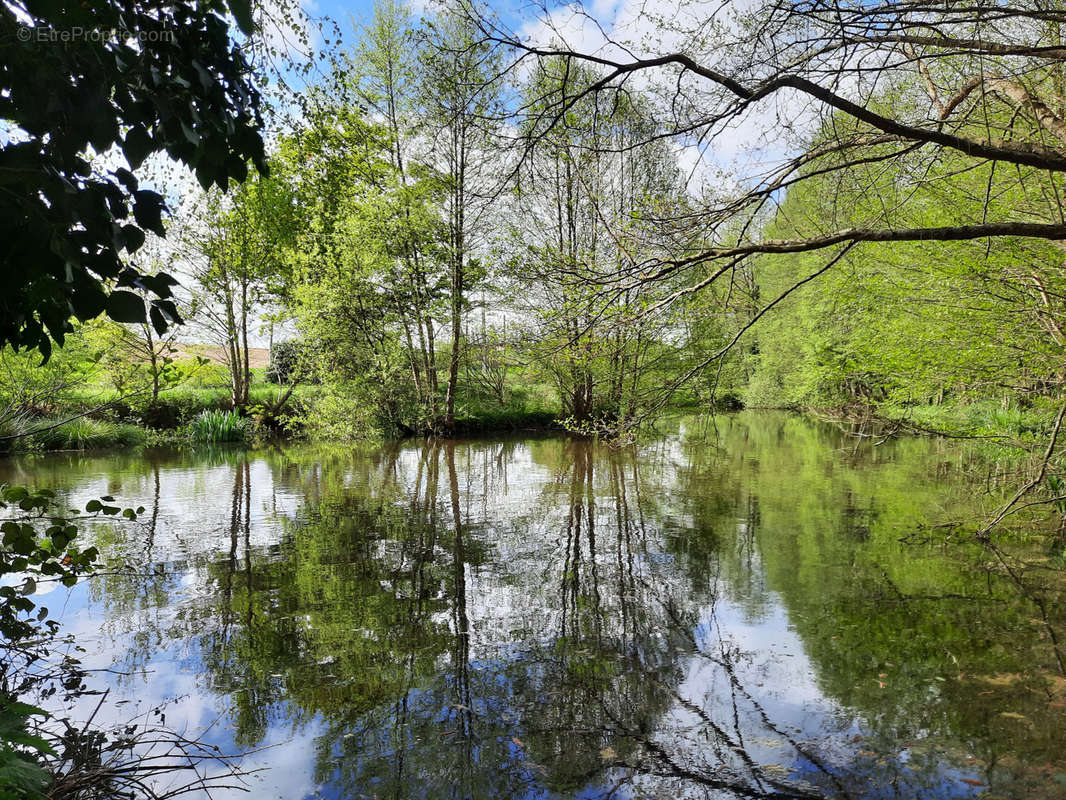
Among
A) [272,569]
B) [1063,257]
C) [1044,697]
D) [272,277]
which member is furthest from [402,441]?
[1044,697]

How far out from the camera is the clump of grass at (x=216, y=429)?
64.9ft

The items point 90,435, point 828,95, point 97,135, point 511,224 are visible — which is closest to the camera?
point 97,135

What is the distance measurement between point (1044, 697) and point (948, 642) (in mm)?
854

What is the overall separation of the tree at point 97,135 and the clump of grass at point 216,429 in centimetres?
1946

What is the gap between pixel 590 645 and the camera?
4.65m

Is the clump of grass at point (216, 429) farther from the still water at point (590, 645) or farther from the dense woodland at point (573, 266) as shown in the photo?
the still water at point (590, 645)

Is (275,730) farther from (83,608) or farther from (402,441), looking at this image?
(402,441)

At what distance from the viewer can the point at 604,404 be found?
829 inches

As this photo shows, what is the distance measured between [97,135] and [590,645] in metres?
4.12

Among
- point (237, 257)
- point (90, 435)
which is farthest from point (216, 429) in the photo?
point (237, 257)

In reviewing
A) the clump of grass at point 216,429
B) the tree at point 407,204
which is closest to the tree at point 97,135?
the tree at point 407,204

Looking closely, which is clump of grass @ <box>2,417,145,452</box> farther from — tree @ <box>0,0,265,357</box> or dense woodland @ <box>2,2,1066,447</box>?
tree @ <box>0,0,265,357</box>

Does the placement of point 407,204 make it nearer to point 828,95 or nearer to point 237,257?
point 237,257

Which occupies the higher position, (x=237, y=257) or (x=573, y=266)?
(x=237, y=257)
